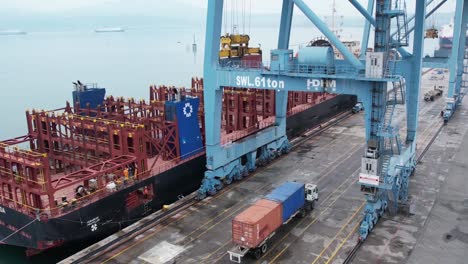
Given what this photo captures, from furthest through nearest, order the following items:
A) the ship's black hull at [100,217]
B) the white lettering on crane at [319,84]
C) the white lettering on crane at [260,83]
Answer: the white lettering on crane at [260,83]
the white lettering on crane at [319,84]
the ship's black hull at [100,217]

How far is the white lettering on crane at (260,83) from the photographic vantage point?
1123 inches

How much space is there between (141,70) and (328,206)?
99.0 metres

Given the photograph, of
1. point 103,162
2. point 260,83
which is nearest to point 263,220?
point 260,83

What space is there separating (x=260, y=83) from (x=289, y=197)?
885 centimetres

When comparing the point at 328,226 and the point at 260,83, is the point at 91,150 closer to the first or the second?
the point at 260,83

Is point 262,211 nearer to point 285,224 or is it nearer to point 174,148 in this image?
point 285,224

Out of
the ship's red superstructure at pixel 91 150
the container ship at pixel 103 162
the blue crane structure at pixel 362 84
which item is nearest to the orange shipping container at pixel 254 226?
the blue crane structure at pixel 362 84

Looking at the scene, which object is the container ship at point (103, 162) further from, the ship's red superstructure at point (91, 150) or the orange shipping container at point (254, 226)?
the orange shipping container at point (254, 226)

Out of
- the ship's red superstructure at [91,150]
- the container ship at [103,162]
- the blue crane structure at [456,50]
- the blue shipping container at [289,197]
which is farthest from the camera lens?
the blue crane structure at [456,50]

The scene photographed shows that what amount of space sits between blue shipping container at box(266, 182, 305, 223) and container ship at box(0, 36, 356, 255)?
8.85 meters

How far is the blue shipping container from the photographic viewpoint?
78.5ft

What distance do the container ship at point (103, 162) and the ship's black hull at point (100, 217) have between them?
62 mm

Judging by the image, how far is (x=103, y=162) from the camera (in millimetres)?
26156

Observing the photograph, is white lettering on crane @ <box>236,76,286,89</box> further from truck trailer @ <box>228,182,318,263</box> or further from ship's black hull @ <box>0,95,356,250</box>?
ship's black hull @ <box>0,95,356,250</box>
